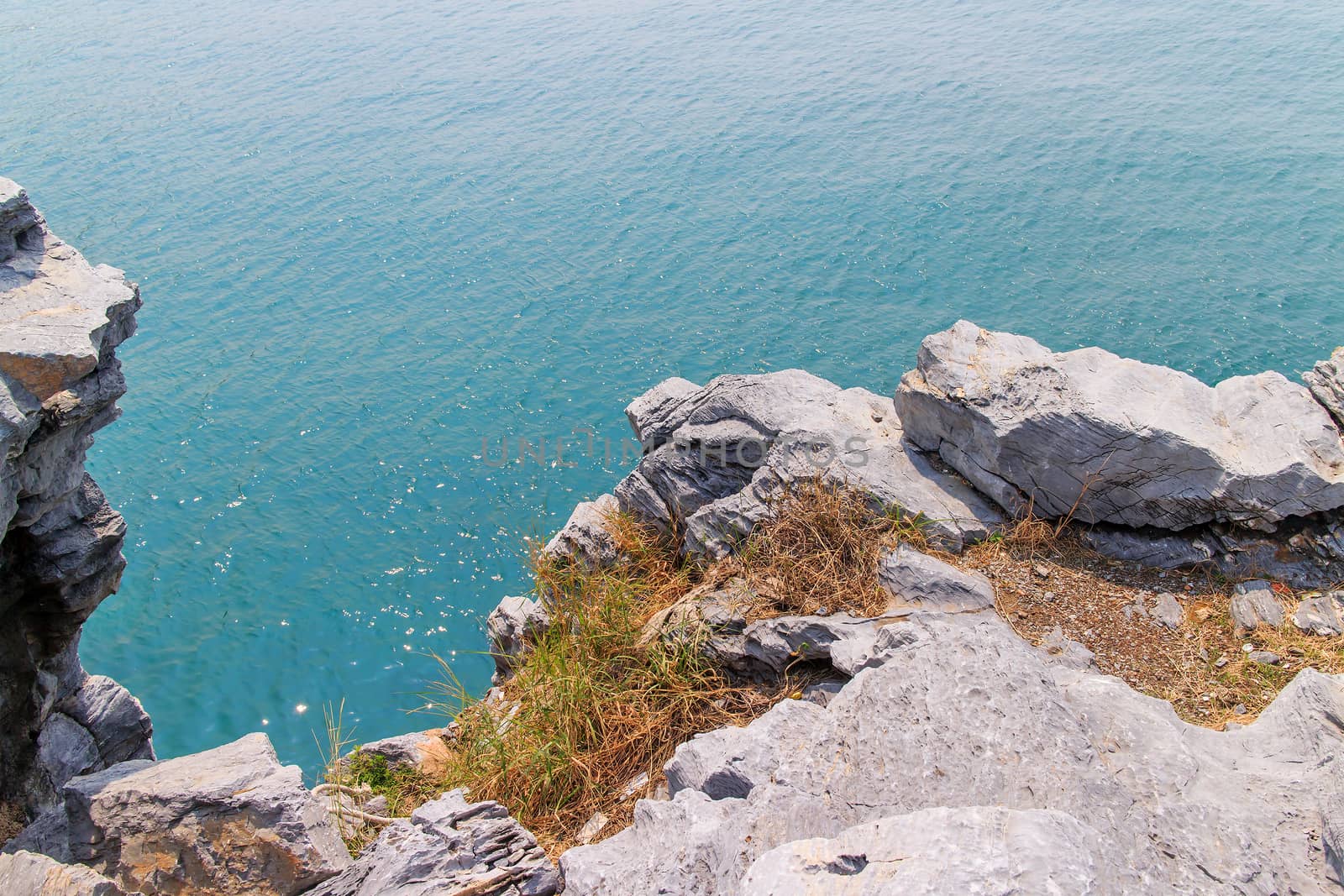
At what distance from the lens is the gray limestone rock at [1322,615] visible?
9227 mm

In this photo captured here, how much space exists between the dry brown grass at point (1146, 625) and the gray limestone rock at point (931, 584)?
1.18 feet

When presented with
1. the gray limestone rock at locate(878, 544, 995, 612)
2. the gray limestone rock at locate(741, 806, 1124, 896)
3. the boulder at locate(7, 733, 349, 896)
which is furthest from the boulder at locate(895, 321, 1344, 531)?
the boulder at locate(7, 733, 349, 896)

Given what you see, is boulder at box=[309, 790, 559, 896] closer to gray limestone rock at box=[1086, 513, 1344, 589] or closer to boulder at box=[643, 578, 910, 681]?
boulder at box=[643, 578, 910, 681]

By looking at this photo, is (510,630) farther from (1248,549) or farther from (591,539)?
(1248,549)

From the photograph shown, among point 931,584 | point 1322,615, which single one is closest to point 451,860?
point 931,584

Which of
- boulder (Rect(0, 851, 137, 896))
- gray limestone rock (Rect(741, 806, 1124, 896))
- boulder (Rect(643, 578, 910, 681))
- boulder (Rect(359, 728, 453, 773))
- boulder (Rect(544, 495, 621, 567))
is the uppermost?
gray limestone rock (Rect(741, 806, 1124, 896))

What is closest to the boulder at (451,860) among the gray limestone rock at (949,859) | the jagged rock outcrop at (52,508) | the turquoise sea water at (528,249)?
the gray limestone rock at (949,859)

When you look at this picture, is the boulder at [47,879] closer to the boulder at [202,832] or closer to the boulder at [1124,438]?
the boulder at [202,832]

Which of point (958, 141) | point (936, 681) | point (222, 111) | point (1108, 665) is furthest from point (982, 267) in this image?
point (222, 111)

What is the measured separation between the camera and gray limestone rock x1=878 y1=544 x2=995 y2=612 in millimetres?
9750

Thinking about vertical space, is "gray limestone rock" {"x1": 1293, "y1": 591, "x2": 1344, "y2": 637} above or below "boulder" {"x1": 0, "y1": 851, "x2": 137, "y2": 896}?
below

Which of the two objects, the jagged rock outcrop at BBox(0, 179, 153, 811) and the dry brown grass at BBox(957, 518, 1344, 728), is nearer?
the dry brown grass at BBox(957, 518, 1344, 728)

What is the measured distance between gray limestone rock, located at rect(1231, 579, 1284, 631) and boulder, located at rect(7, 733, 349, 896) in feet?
29.6

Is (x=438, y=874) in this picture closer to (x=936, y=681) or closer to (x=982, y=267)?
(x=936, y=681)
